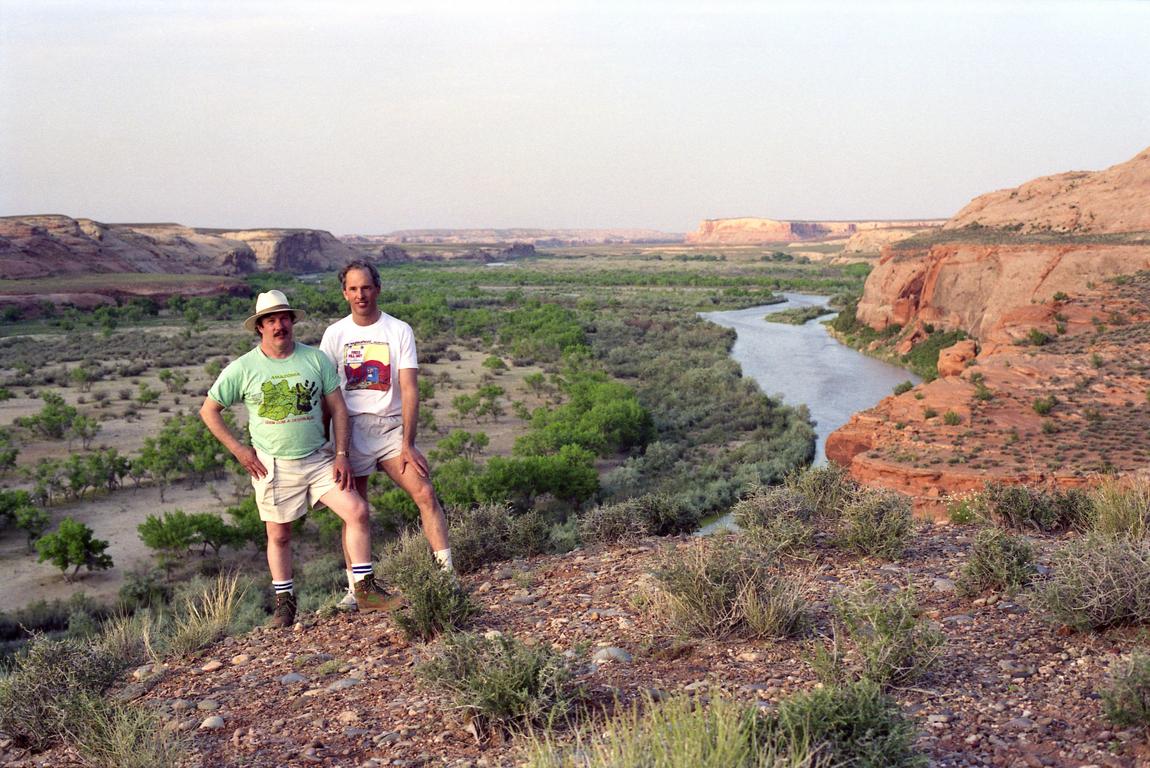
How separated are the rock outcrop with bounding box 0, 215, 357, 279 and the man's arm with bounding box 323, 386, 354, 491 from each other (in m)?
63.2

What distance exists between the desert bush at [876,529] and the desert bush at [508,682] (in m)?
2.76

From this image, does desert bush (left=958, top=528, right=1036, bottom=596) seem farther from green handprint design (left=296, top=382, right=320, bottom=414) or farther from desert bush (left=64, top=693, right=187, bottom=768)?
desert bush (left=64, top=693, right=187, bottom=768)

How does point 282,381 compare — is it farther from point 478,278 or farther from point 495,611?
point 478,278

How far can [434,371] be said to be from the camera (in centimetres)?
3147

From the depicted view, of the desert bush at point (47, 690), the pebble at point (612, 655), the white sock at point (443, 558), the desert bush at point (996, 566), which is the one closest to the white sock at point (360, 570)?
the white sock at point (443, 558)

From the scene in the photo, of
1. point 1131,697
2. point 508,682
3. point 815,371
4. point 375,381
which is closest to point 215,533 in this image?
point 375,381

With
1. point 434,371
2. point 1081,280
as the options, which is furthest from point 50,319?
point 1081,280

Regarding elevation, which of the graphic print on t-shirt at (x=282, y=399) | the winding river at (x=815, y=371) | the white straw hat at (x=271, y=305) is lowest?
the winding river at (x=815, y=371)

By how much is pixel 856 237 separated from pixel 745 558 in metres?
143

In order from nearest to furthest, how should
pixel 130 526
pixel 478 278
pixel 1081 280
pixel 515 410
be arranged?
pixel 130 526 → pixel 515 410 → pixel 1081 280 → pixel 478 278

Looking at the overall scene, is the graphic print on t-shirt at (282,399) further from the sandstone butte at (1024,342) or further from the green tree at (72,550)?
the green tree at (72,550)

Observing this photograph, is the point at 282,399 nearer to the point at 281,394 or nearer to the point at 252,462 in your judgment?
the point at 281,394

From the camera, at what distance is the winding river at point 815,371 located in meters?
27.4

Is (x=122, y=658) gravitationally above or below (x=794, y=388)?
above
